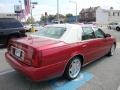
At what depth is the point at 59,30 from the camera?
4859mm

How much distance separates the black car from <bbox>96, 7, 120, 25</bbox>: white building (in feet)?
228

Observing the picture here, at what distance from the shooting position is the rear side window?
5.03m

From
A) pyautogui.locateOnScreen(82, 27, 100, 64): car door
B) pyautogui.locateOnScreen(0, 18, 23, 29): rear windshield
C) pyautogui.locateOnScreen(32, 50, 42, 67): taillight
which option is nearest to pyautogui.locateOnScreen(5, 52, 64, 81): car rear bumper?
pyautogui.locateOnScreen(32, 50, 42, 67): taillight

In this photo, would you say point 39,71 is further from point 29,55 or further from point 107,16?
point 107,16

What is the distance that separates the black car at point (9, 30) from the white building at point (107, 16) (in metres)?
69.4

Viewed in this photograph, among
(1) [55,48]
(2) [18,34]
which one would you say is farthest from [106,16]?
(1) [55,48]

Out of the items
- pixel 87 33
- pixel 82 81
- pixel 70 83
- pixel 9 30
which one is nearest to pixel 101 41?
pixel 87 33

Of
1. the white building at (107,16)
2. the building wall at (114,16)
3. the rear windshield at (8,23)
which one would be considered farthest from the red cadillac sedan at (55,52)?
the building wall at (114,16)

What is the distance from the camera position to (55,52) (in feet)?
12.8

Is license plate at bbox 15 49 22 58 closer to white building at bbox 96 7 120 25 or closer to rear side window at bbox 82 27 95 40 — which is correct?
rear side window at bbox 82 27 95 40

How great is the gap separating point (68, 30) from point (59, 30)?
301 millimetres

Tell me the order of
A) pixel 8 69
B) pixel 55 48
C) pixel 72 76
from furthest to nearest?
1. pixel 8 69
2. pixel 72 76
3. pixel 55 48

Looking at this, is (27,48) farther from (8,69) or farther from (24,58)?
(8,69)

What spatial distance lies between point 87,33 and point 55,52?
1.69 meters
